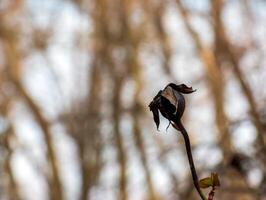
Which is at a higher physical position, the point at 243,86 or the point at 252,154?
the point at 243,86

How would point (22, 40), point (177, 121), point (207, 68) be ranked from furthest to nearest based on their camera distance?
1. point (22, 40)
2. point (207, 68)
3. point (177, 121)

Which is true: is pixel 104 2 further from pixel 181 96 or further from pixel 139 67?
pixel 181 96

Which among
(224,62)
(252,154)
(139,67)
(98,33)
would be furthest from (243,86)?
(98,33)

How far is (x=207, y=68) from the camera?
6.73 metres

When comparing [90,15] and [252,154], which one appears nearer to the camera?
[252,154]

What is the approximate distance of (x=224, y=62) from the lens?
727 centimetres

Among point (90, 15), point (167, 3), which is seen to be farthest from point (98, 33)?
point (167, 3)

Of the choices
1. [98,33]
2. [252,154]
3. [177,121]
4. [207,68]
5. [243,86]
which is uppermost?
Answer: [98,33]

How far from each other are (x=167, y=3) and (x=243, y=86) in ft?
14.0

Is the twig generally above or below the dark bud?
below

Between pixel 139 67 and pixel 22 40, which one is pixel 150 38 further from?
pixel 22 40

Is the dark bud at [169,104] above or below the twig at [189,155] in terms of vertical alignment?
above

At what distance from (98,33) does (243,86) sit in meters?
5.86

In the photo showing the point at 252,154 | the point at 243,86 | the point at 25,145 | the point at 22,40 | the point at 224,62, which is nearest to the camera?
A: the point at 252,154
